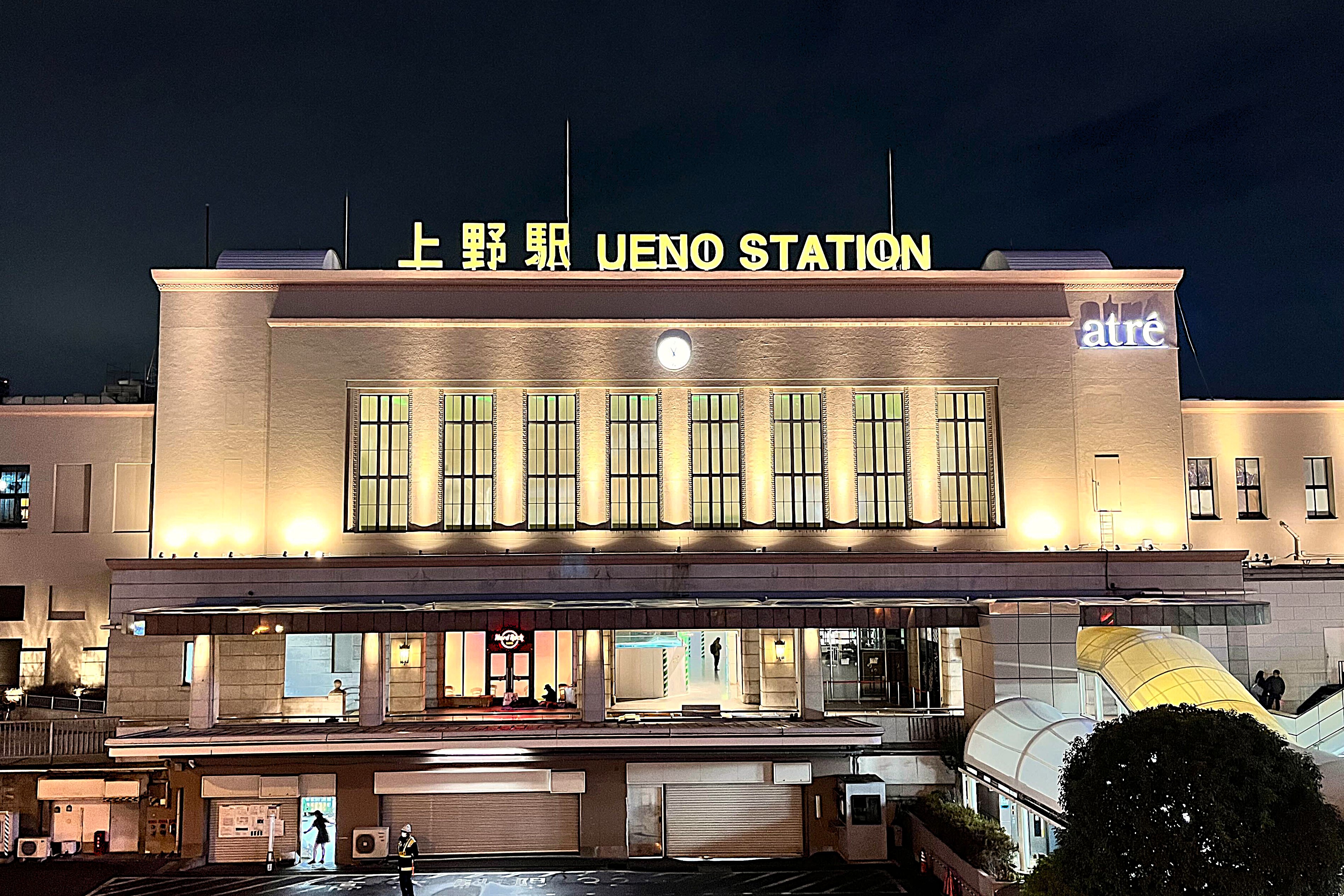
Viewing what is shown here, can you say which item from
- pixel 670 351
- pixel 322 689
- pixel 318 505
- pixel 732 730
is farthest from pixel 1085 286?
pixel 322 689

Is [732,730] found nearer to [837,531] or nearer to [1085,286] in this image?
[837,531]

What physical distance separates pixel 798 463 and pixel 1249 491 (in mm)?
18898

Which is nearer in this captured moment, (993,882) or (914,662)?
(993,882)

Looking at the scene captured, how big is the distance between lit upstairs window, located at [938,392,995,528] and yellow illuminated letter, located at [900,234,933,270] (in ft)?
15.7

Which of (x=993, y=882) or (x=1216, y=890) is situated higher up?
(x=1216, y=890)

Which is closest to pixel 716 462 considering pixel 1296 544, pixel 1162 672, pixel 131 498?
pixel 1162 672

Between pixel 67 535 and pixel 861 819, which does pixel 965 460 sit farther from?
pixel 67 535

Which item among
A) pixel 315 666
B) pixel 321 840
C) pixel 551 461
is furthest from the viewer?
pixel 315 666

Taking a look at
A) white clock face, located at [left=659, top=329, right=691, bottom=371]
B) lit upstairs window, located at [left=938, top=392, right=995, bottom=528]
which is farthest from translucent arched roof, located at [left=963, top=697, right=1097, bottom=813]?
white clock face, located at [left=659, top=329, right=691, bottom=371]

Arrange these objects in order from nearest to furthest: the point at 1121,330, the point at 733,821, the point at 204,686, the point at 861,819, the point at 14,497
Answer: the point at 861,819 → the point at 204,686 → the point at 733,821 → the point at 1121,330 → the point at 14,497

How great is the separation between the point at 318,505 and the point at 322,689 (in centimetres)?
708

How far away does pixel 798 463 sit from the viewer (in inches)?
1534

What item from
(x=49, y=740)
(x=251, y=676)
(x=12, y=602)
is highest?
(x=12, y=602)

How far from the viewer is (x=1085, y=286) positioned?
40.1 metres
